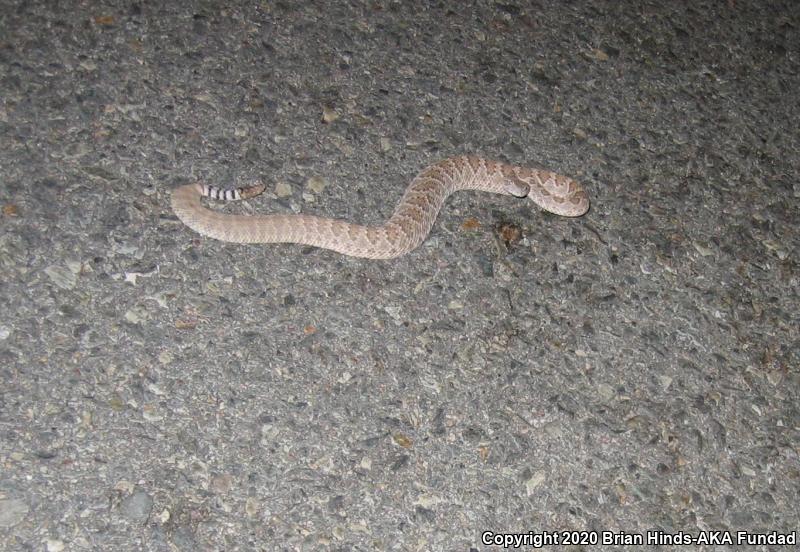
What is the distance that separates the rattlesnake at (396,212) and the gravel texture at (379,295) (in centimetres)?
12

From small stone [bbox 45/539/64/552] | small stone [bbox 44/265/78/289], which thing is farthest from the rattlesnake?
small stone [bbox 45/539/64/552]

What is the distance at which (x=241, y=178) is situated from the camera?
5070mm

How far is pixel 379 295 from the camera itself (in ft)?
15.4

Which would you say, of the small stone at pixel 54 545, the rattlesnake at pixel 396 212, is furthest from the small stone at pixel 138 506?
the rattlesnake at pixel 396 212

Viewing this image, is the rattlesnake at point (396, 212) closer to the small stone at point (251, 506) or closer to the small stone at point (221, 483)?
the small stone at point (221, 483)

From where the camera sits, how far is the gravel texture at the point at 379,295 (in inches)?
150

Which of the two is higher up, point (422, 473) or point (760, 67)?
point (760, 67)

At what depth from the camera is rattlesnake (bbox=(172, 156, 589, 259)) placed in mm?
4688

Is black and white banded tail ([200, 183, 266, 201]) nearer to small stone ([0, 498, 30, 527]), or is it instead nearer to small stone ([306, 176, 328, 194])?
small stone ([306, 176, 328, 194])

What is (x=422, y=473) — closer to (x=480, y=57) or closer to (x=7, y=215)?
(x=7, y=215)

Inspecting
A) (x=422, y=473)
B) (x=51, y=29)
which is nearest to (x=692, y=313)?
(x=422, y=473)

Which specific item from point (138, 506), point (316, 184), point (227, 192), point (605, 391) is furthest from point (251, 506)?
point (316, 184)

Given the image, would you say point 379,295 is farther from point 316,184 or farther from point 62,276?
point 62,276

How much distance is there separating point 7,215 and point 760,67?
5.93 m
